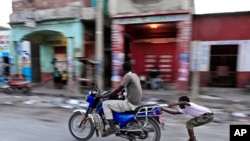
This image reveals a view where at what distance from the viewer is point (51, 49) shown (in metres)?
16.6

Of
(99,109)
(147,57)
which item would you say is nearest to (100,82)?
(147,57)

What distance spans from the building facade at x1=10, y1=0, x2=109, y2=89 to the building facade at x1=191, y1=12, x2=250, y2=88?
17.4 ft

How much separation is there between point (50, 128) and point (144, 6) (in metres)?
7.43

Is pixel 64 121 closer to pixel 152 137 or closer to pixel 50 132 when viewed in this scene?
pixel 50 132

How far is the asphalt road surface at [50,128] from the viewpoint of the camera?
531 cm

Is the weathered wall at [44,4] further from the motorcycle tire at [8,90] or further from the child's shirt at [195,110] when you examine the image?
the child's shirt at [195,110]

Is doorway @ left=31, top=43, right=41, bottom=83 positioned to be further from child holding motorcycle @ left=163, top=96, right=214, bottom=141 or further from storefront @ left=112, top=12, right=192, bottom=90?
child holding motorcycle @ left=163, top=96, right=214, bottom=141

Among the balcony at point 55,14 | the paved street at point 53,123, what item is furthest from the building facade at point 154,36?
the paved street at point 53,123

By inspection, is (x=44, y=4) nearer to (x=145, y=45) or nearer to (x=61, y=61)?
(x=61, y=61)

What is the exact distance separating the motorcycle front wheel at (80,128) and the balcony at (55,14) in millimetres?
7823

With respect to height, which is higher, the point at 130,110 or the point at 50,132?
the point at 130,110

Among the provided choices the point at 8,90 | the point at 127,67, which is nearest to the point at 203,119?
the point at 127,67

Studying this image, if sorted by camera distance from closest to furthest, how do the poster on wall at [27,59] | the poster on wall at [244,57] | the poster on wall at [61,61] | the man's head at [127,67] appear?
the man's head at [127,67]
the poster on wall at [244,57]
the poster on wall at [27,59]
the poster on wall at [61,61]

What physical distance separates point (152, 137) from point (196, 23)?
9.69 m
